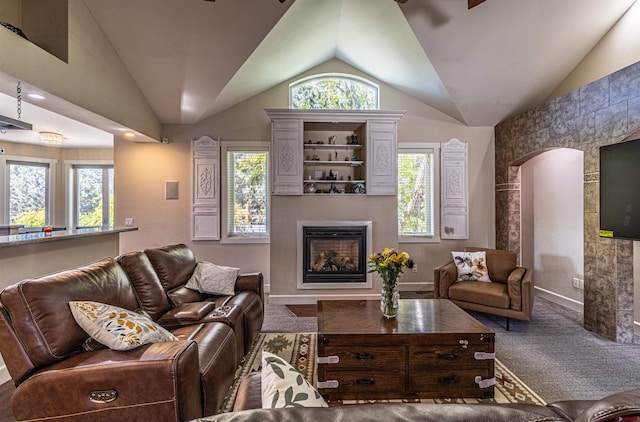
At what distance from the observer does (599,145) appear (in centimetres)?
333

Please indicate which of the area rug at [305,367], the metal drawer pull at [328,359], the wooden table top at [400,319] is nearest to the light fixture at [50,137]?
the area rug at [305,367]

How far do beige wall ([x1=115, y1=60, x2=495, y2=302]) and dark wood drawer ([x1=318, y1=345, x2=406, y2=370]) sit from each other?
9.10ft

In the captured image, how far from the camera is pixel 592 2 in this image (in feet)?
10.2

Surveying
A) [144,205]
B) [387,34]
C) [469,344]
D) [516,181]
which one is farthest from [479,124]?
[144,205]

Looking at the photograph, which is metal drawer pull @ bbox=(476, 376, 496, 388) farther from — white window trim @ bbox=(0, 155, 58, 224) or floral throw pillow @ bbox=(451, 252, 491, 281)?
white window trim @ bbox=(0, 155, 58, 224)

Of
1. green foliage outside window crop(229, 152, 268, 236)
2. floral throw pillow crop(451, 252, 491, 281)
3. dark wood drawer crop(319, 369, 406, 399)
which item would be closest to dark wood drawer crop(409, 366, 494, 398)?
dark wood drawer crop(319, 369, 406, 399)

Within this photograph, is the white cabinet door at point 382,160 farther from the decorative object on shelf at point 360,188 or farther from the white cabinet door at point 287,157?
the white cabinet door at point 287,157

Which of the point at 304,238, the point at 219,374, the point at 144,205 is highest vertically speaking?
the point at 144,205

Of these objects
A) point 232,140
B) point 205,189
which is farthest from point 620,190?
point 205,189

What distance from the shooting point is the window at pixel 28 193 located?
6418 millimetres

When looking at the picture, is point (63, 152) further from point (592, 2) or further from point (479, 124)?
point (592, 2)

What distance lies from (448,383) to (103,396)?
210cm

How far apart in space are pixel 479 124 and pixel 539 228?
1857 mm

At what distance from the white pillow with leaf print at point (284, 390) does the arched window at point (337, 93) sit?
478cm
